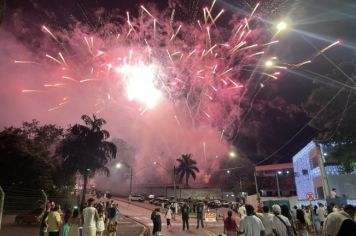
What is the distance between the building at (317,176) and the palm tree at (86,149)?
24.3m

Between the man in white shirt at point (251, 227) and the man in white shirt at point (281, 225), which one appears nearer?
the man in white shirt at point (251, 227)

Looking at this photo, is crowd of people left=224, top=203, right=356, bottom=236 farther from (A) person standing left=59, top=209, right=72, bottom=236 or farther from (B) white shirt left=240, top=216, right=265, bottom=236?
(A) person standing left=59, top=209, right=72, bottom=236

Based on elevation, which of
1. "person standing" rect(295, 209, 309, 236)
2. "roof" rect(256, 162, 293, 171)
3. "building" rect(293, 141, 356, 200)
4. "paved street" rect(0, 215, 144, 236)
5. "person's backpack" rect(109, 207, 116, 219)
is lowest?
"paved street" rect(0, 215, 144, 236)

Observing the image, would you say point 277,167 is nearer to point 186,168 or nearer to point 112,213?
point 186,168

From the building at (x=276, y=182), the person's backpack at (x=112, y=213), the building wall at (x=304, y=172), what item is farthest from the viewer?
the building at (x=276, y=182)

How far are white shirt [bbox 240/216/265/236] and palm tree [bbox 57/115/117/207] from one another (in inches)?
1376

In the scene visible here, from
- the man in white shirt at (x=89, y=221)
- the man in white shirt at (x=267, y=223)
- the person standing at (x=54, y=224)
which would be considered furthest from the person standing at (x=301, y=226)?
the person standing at (x=54, y=224)

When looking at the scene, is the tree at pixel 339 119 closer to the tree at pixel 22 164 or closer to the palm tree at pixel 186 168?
the tree at pixel 22 164

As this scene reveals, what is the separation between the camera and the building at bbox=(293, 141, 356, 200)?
3844cm

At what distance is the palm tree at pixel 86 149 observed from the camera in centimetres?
4072

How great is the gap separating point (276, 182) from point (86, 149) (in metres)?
53.6

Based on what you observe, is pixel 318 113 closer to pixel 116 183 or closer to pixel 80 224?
pixel 80 224

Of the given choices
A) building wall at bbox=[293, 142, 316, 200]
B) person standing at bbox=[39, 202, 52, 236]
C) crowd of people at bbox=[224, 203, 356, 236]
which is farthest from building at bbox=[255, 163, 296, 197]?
person standing at bbox=[39, 202, 52, 236]

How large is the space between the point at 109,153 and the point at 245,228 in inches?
1450
